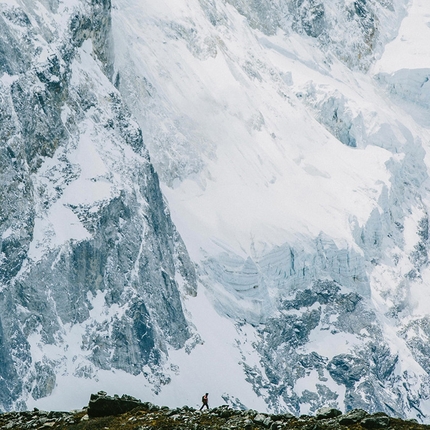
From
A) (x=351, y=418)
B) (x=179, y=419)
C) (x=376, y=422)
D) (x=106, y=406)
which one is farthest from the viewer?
(x=106, y=406)

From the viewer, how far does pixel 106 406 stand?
50.3 metres

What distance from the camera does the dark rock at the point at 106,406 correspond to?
164 ft

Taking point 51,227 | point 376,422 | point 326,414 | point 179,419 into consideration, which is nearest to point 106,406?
point 179,419

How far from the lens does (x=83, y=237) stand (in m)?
187

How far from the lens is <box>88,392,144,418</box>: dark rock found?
5000 centimetres

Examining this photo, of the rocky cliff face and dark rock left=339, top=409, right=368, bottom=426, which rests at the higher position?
the rocky cliff face

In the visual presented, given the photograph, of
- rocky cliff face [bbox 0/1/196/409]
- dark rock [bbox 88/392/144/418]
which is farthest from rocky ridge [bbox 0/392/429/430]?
rocky cliff face [bbox 0/1/196/409]

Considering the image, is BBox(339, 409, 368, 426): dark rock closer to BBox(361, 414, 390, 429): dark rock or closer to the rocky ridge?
the rocky ridge

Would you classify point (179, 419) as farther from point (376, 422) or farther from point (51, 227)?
point (51, 227)

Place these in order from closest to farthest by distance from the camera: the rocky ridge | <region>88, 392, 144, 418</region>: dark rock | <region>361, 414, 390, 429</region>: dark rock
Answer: <region>361, 414, 390, 429</region>: dark rock
the rocky ridge
<region>88, 392, 144, 418</region>: dark rock

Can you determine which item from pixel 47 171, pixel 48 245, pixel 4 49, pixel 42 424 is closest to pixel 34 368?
pixel 48 245

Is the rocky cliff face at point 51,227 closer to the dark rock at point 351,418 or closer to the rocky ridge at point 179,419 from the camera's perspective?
the rocky ridge at point 179,419

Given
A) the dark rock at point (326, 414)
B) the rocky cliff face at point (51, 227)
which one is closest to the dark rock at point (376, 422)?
the dark rock at point (326, 414)

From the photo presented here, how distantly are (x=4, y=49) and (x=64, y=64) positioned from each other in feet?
68.4
